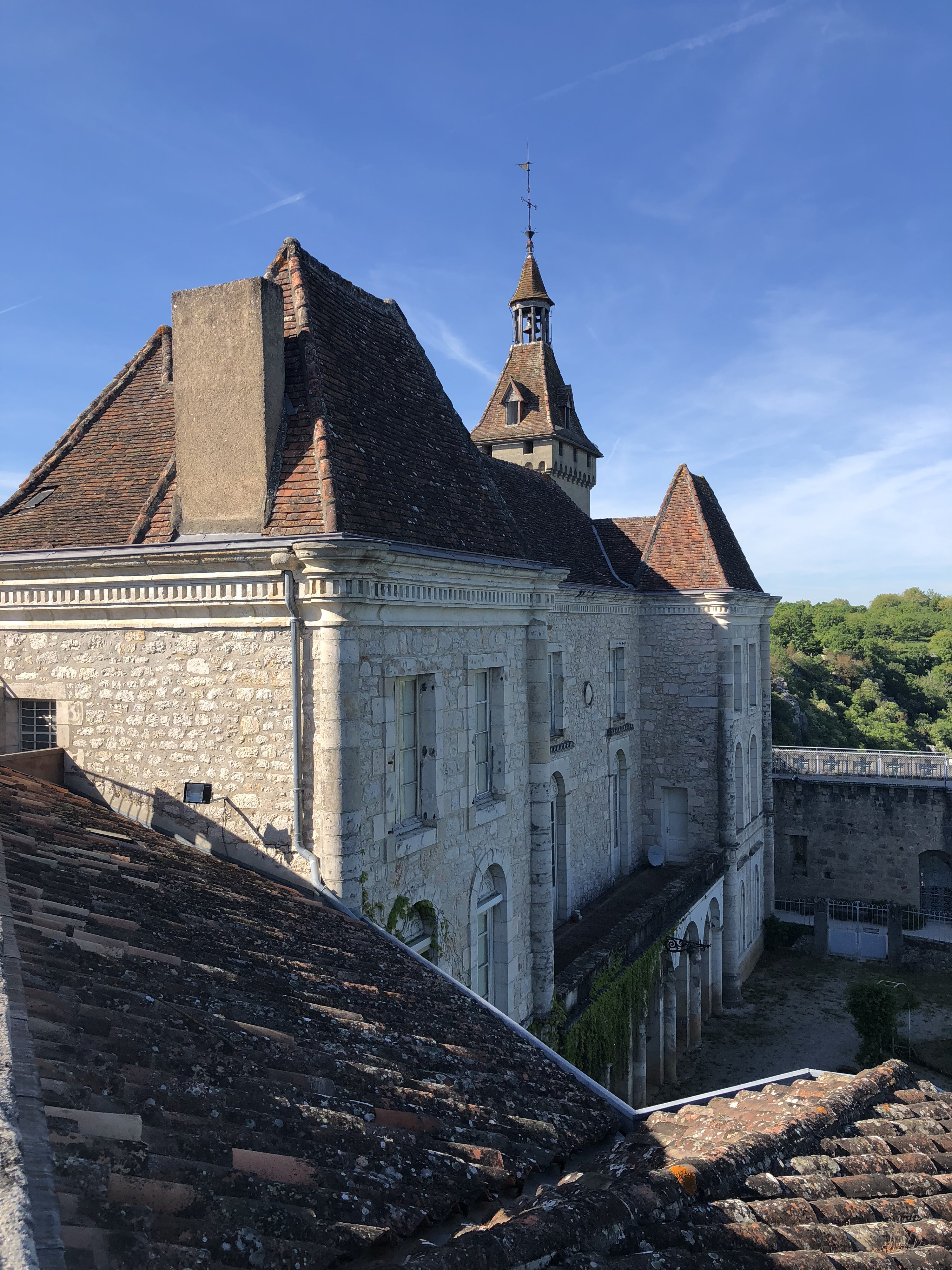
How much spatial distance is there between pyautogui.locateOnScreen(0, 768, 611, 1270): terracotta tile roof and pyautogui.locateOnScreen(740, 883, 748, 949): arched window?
62.0ft

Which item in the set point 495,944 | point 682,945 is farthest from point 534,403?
point 495,944

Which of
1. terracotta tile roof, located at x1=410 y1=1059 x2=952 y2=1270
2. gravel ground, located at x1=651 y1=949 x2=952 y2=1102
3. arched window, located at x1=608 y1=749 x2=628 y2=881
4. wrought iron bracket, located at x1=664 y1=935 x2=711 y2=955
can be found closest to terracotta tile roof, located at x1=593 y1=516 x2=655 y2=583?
arched window, located at x1=608 y1=749 x2=628 y2=881

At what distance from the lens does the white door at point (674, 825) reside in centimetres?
2241

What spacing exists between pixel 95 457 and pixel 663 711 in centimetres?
1589

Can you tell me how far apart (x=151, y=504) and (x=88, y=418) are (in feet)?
9.25

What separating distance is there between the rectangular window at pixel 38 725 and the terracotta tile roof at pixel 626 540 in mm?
16149

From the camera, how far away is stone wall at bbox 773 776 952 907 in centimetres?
2756

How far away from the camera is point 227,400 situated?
823 centimetres

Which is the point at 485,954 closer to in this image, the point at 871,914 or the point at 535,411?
the point at 535,411

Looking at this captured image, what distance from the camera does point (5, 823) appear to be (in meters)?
6.55

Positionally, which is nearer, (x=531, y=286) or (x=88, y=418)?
(x=88, y=418)

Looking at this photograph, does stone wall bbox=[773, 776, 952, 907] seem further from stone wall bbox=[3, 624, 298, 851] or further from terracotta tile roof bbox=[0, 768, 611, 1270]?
terracotta tile roof bbox=[0, 768, 611, 1270]

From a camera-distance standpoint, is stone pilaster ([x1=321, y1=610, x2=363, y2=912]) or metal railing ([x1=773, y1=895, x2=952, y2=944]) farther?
metal railing ([x1=773, y1=895, x2=952, y2=944])

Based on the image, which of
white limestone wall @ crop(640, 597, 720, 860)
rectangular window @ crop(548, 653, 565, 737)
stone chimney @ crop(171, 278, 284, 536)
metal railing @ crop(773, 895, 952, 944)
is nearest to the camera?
stone chimney @ crop(171, 278, 284, 536)
